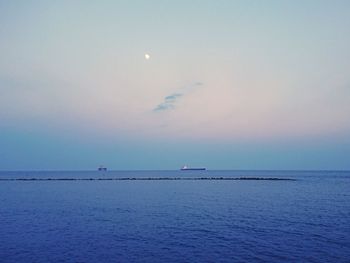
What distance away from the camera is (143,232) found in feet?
93.6

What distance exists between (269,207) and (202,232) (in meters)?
21.1

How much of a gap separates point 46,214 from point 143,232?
722 inches

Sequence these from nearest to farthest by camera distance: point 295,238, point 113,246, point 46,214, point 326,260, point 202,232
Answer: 1. point 326,260
2. point 113,246
3. point 295,238
4. point 202,232
5. point 46,214

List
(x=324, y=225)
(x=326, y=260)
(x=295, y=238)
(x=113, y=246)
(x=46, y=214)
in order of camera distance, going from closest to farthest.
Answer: (x=326, y=260) < (x=113, y=246) < (x=295, y=238) < (x=324, y=225) < (x=46, y=214)

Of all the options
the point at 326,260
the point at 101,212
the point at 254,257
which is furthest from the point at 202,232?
the point at 101,212

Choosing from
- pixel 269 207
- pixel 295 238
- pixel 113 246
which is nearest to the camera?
pixel 113 246

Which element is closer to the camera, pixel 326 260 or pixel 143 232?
pixel 326 260

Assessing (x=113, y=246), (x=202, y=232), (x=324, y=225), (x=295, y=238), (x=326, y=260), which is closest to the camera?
(x=326, y=260)

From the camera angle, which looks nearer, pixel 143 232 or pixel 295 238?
pixel 295 238

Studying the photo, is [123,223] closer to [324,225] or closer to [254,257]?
[254,257]

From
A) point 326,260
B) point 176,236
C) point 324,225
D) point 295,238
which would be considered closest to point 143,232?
point 176,236

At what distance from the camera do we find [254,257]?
2083cm

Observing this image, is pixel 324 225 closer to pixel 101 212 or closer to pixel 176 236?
pixel 176 236

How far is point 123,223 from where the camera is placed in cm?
3309
